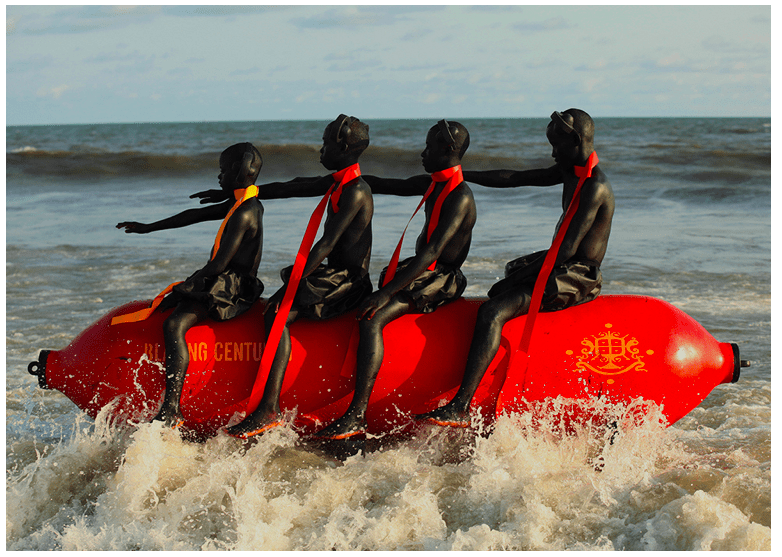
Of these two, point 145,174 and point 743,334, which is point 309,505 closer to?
Answer: point 743,334

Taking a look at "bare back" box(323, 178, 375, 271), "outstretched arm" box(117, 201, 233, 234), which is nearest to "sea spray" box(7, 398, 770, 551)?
"bare back" box(323, 178, 375, 271)

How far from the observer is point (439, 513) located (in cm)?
401

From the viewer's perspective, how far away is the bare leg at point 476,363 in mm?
4086

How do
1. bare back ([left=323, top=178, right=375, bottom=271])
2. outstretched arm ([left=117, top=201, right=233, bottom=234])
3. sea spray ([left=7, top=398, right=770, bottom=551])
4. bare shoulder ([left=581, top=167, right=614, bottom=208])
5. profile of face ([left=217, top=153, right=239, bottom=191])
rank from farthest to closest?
1. outstretched arm ([left=117, top=201, right=233, bottom=234])
2. profile of face ([left=217, top=153, right=239, bottom=191])
3. bare back ([left=323, top=178, right=375, bottom=271])
4. bare shoulder ([left=581, top=167, right=614, bottom=208])
5. sea spray ([left=7, top=398, right=770, bottom=551])

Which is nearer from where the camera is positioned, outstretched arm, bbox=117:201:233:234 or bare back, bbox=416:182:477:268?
bare back, bbox=416:182:477:268

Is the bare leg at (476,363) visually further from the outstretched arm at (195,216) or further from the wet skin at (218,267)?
the outstretched arm at (195,216)

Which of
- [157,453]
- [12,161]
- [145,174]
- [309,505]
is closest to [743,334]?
[309,505]

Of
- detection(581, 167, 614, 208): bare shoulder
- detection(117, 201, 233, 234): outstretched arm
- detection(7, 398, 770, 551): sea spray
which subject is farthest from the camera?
detection(117, 201, 233, 234): outstretched arm

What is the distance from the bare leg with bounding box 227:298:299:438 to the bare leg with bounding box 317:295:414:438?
0.31 metres

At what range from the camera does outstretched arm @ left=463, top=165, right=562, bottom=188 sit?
4355mm

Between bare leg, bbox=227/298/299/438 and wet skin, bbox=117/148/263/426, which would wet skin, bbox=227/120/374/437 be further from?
wet skin, bbox=117/148/263/426

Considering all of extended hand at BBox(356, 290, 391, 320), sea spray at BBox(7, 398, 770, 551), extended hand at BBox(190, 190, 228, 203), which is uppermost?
extended hand at BBox(190, 190, 228, 203)

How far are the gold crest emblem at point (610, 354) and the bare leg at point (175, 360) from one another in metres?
2.17

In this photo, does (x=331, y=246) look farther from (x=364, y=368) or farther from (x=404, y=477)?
(x=404, y=477)
